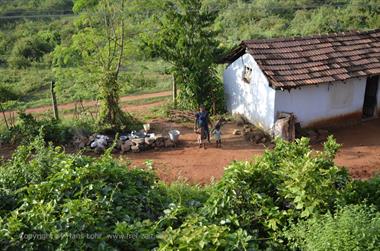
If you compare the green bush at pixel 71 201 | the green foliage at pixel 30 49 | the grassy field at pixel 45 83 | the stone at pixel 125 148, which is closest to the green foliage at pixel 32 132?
the stone at pixel 125 148

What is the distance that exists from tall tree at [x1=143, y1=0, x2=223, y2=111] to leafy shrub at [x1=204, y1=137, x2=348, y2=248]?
321 inches

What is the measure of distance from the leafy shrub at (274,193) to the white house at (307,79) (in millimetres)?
5948

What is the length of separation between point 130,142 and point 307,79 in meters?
5.83

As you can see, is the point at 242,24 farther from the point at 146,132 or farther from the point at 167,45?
the point at 146,132

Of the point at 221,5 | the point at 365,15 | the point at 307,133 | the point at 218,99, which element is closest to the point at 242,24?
the point at 221,5

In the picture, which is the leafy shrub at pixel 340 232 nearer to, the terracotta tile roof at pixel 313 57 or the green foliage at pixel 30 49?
the terracotta tile roof at pixel 313 57

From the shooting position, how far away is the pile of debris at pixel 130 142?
41.4 ft

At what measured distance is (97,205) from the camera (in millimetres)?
6203

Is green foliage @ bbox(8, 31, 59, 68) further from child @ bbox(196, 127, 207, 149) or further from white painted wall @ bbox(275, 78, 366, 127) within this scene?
white painted wall @ bbox(275, 78, 366, 127)

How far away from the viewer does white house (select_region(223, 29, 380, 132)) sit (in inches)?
520

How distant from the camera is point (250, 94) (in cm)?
1428

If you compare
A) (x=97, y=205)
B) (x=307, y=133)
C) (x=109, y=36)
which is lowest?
(x=307, y=133)

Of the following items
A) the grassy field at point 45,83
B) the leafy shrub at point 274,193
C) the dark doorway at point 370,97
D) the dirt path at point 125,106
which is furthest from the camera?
the grassy field at point 45,83

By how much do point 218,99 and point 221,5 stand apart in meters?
22.6
